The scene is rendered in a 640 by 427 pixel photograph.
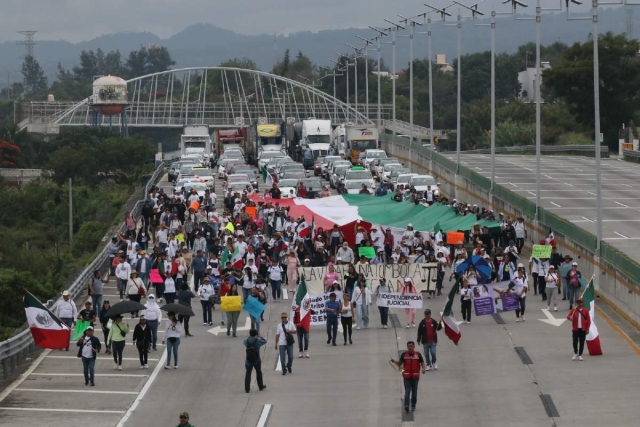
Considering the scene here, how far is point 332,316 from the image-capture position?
32.6 meters

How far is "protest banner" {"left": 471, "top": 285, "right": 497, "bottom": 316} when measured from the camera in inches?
1374

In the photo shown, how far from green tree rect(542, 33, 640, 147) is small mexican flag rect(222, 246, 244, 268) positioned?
2585 inches

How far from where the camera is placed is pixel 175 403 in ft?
90.4

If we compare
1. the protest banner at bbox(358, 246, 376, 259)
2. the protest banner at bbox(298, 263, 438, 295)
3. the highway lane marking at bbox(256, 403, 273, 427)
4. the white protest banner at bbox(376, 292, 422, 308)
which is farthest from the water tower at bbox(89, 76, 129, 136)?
the highway lane marking at bbox(256, 403, 273, 427)

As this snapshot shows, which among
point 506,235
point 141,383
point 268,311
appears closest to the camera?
point 141,383

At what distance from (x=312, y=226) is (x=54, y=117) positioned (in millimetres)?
112141

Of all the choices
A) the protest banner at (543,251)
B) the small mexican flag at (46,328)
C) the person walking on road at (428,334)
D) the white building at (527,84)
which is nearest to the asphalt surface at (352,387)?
the person walking on road at (428,334)

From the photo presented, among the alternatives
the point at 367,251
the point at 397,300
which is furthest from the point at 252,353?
the point at 367,251

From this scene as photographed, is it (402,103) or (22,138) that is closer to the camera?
(22,138)

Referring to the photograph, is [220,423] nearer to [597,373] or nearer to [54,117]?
[597,373]

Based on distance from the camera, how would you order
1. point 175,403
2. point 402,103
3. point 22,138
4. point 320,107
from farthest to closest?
1. point 402,103
2. point 320,107
3. point 22,138
4. point 175,403

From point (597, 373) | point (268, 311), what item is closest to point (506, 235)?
point (268, 311)

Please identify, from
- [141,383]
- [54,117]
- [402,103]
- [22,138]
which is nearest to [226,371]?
[141,383]

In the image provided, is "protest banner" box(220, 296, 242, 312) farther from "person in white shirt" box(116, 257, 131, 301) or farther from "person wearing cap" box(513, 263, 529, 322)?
"person wearing cap" box(513, 263, 529, 322)
